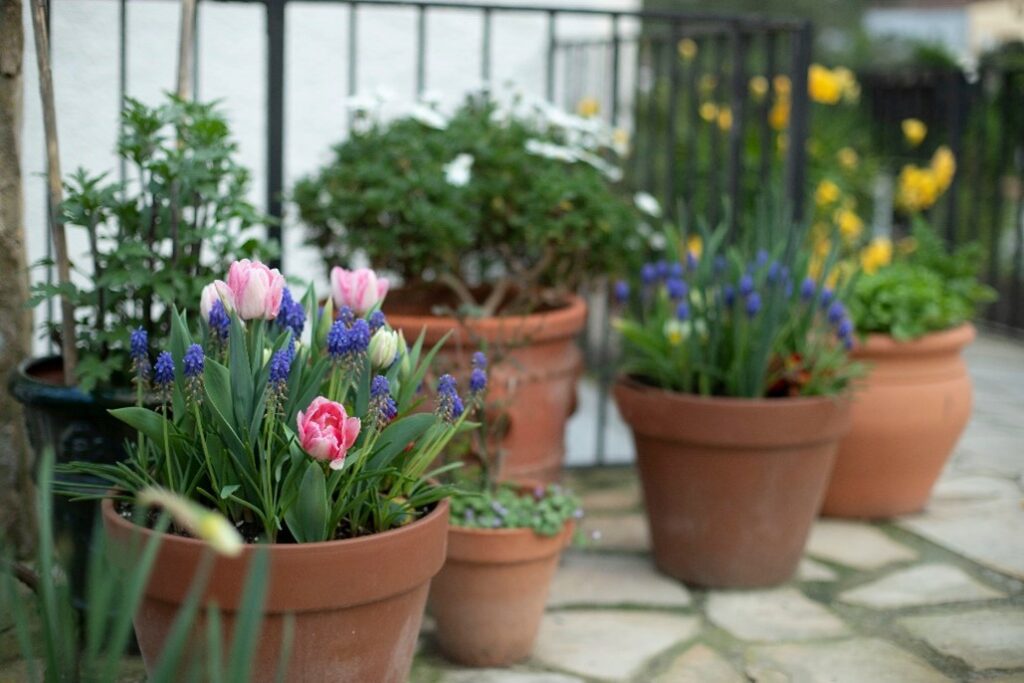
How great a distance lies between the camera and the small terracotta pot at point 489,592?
2.51m

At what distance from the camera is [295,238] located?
4.64 m

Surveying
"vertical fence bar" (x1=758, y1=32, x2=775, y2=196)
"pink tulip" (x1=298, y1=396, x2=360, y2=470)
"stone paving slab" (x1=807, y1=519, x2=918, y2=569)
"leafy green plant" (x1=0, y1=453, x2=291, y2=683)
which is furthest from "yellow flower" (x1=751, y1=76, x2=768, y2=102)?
"leafy green plant" (x1=0, y1=453, x2=291, y2=683)

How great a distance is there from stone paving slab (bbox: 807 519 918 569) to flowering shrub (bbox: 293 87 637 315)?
96cm

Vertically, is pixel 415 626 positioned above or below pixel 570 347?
below

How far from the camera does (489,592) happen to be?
2.53m

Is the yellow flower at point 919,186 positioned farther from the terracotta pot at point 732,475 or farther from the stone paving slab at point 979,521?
the terracotta pot at point 732,475

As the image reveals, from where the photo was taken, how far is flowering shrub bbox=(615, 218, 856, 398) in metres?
2.92

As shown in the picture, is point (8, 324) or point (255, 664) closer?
point (255, 664)

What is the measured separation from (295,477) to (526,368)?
108 centimetres

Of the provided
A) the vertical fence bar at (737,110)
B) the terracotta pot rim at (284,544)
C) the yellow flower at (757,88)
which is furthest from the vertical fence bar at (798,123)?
the yellow flower at (757,88)

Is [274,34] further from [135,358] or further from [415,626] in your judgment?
[415,626]

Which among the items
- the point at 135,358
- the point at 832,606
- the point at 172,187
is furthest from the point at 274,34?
the point at 832,606

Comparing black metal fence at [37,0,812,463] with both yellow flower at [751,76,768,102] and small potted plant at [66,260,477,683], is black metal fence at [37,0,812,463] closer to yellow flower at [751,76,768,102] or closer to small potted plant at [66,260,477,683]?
yellow flower at [751,76,768,102]

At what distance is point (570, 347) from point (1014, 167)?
16.6ft
